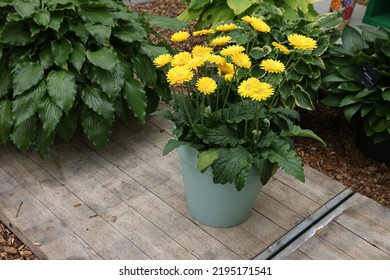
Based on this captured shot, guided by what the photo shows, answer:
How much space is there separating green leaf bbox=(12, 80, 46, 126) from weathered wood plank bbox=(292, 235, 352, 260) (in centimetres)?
149

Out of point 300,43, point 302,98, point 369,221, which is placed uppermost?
A: point 300,43

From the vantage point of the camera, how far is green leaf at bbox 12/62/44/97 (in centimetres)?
237

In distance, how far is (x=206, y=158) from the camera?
1910mm

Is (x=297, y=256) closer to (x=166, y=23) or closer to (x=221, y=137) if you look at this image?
(x=221, y=137)

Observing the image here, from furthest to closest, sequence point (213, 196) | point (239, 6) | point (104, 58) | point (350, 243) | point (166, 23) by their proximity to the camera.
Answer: point (239, 6) → point (166, 23) → point (104, 58) → point (350, 243) → point (213, 196)

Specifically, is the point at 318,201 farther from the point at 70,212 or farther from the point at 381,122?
the point at 70,212

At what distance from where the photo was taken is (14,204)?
2338 millimetres

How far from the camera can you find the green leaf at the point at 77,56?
241cm

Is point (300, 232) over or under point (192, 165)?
under

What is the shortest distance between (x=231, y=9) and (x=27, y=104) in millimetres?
1802

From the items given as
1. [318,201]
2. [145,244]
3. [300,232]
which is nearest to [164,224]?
[145,244]

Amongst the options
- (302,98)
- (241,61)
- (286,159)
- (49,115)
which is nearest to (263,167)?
(286,159)

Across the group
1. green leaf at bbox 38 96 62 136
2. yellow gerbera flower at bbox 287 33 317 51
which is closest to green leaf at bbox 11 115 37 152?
green leaf at bbox 38 96 62 136
